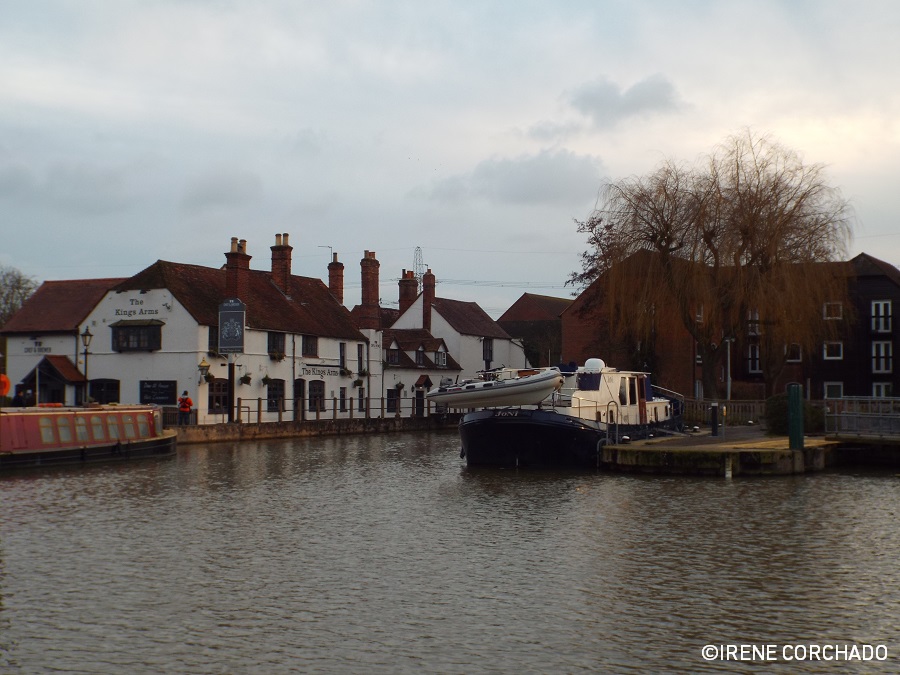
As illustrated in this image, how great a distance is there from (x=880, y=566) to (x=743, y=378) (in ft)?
160

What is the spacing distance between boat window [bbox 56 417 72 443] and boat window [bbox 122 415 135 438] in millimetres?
2743

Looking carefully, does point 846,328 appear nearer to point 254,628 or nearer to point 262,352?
point 262,352

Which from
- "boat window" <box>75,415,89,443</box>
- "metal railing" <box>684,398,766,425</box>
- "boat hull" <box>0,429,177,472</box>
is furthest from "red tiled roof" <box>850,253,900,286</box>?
"boat window" <box>75,415,89,443</box>

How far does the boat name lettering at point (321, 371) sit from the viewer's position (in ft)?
174

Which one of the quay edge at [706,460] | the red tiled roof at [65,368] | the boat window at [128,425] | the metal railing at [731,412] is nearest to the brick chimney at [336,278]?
the red tiled roof at [65,368]

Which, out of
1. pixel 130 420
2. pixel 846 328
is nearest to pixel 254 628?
pixel 130 420

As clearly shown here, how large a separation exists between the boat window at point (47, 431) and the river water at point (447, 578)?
4.97 metres

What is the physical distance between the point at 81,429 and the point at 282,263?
25.4 meters

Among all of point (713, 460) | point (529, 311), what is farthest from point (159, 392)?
point (529, 311)

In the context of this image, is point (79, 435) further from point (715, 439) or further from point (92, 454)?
point (715, 439)

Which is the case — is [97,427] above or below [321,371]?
below

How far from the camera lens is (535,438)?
28.7 metres

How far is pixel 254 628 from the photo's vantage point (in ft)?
36.8

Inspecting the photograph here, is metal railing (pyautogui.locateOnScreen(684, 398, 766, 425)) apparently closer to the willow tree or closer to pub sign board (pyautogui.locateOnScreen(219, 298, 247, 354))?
the willow tree
